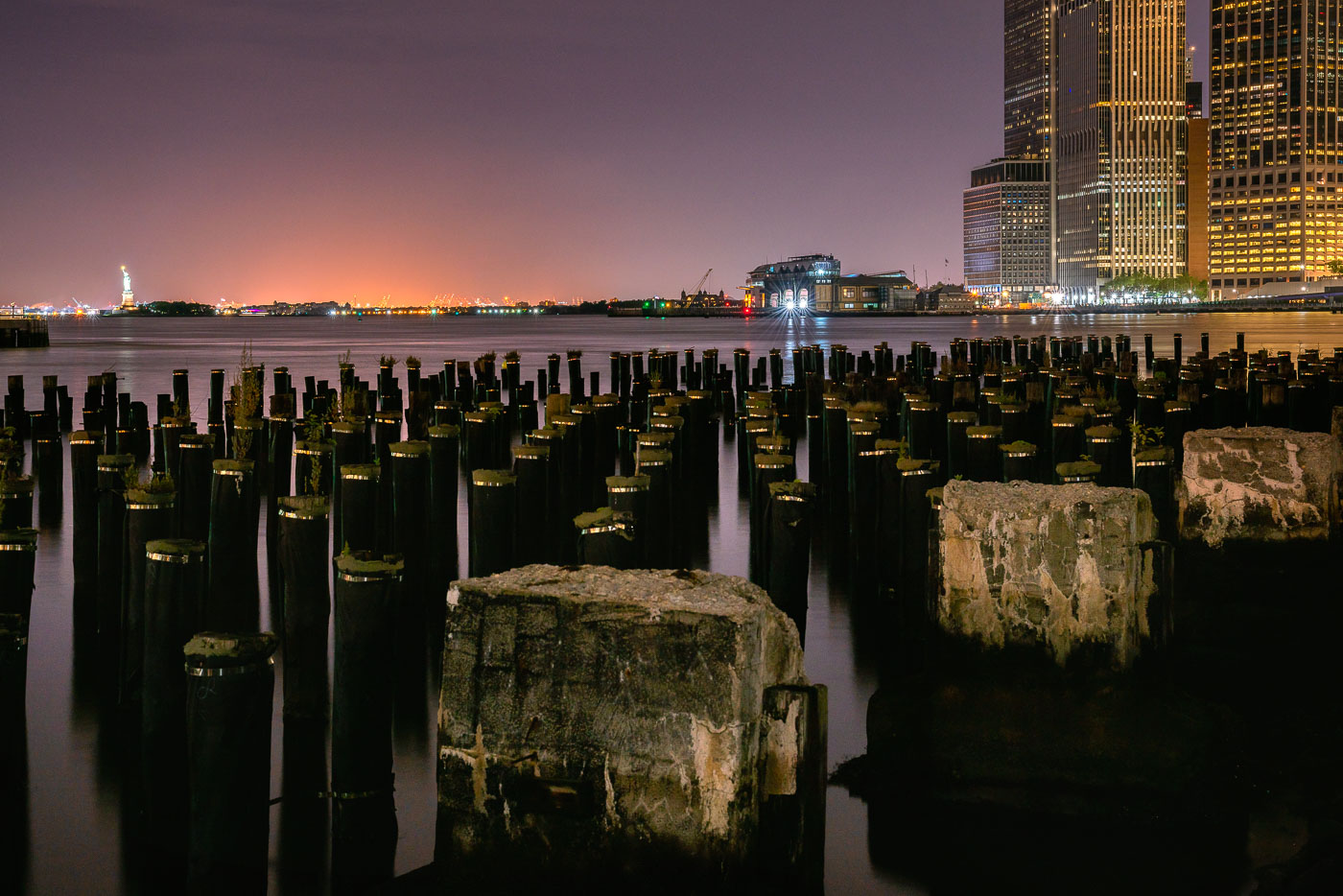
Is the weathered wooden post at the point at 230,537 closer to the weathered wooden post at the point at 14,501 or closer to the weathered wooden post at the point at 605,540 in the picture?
the weathered wooden post at the point at 14,501

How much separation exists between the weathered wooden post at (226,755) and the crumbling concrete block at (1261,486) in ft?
30.7

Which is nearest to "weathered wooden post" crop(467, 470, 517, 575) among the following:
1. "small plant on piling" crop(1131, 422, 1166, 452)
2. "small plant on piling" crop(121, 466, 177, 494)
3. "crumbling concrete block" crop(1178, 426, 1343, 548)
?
"small plant on piling" crop(121, 466, 177, 494)

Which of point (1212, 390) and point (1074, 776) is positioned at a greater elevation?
point (1212, 390)

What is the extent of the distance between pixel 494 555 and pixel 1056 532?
4114mm

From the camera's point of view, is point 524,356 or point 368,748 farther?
point 524,356

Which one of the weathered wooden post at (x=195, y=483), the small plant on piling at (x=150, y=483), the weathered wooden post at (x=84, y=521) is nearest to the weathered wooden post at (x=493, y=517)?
the small plant on piling at (x=150, y=483)

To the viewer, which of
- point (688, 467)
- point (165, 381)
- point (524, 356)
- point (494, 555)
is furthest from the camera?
point (524, 356)

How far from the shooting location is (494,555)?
31.9 ft

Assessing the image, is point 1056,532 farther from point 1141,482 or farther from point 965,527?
point 1141,482

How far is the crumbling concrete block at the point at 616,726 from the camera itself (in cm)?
511

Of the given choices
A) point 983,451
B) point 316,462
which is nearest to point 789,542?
point 983,451

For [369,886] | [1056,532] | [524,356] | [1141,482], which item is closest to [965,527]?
[1056,532]

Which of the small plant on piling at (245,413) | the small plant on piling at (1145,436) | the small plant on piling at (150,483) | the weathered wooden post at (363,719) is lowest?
the weathered wooden post at (363,719)

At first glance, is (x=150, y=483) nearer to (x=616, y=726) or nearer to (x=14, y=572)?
(x=14, y=572)
